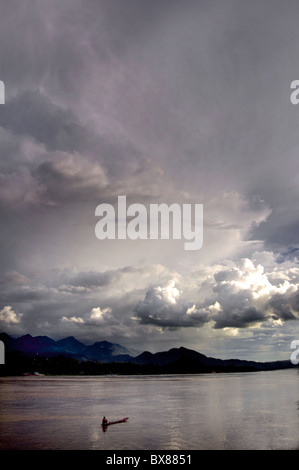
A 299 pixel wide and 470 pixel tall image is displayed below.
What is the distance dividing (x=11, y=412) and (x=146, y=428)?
35355 millimetres

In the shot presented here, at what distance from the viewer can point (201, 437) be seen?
49.2 metres

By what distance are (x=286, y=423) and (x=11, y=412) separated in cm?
5302

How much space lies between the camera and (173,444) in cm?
4525

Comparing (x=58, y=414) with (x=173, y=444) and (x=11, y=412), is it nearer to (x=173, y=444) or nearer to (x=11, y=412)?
(x=11, y=412)

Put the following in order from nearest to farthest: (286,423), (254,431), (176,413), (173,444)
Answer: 1. (173,444)
2. (254,431)
3. (286,423)
4. (176,413)
